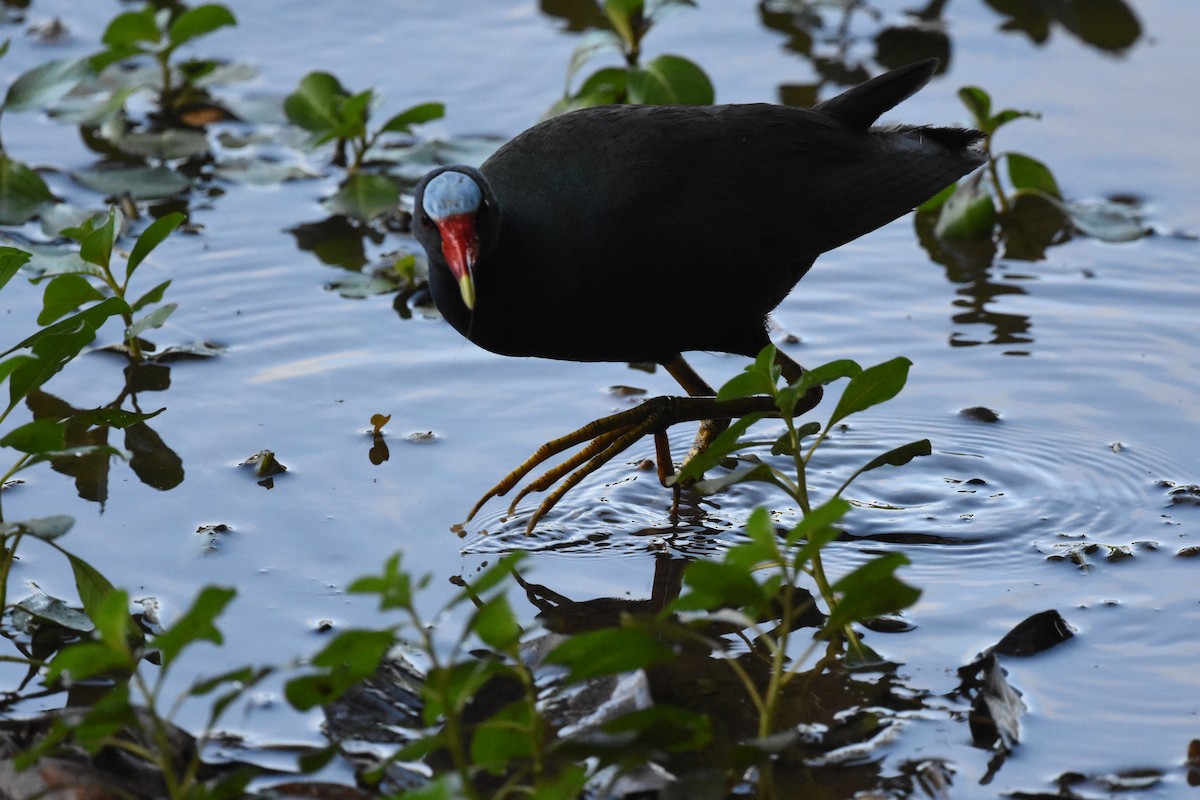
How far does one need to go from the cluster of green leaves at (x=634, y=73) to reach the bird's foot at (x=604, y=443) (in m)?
1.58

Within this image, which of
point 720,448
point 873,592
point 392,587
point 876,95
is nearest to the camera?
point 392,587

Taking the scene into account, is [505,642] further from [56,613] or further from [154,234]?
[154,234]

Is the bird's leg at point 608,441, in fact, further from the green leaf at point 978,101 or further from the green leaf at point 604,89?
the green leaf at point 604,89

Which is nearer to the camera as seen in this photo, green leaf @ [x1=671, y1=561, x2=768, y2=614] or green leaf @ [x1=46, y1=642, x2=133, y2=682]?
green leaf @ [x1=46, y1=642, x2=133, y2=682]

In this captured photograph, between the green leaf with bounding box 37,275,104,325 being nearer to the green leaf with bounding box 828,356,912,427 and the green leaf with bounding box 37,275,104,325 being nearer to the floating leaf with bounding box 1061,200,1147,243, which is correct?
the green leaf with bounding box 828,356,912,427

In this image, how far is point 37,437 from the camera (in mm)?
2836

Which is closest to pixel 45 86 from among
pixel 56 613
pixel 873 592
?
pixel 56 613

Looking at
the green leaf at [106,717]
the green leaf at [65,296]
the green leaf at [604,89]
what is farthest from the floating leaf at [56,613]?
the green leaf at [604,89]

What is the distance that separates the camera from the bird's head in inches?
126

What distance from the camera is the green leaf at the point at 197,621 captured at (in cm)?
219

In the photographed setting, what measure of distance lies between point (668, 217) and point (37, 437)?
1.43 meters

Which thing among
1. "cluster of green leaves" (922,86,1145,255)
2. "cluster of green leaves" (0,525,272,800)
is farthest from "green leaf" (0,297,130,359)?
"cluster of green leaves" (922,86,1145,255)

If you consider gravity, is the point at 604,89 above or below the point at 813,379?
above

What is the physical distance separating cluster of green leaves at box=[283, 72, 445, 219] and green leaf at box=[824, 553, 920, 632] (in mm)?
2863
